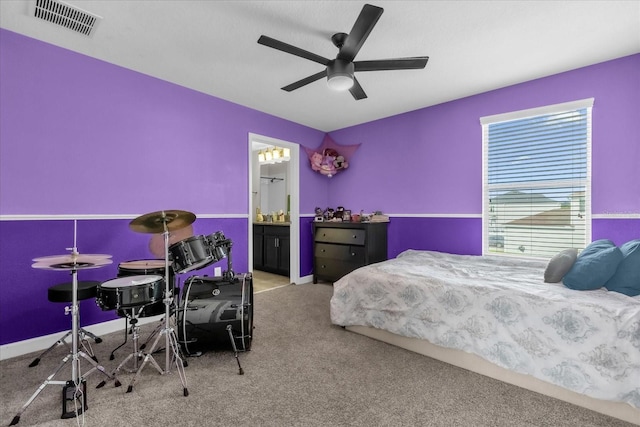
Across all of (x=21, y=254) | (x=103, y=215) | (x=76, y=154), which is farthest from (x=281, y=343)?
(x=76, y=154)

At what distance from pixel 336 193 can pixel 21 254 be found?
371 centimetres

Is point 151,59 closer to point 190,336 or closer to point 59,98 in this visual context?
point 59,98

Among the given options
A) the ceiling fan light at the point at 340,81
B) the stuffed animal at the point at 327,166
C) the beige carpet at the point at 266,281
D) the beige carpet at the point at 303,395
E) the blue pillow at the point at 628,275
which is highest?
the ceiling fan light at the point at 340,81

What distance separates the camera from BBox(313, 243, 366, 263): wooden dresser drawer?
160 inches

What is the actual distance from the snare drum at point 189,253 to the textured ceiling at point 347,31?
156 centimetres

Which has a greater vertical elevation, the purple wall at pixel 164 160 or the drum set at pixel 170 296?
the purple wall at pixel 164 160

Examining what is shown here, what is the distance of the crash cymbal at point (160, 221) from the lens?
2.00 m

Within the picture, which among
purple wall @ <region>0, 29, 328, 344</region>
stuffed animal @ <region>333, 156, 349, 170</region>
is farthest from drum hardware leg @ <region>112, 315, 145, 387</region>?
stuffed animal @ <region>333, 156, 349, 170</region>

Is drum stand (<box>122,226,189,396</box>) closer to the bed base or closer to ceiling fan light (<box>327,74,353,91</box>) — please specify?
the bed base

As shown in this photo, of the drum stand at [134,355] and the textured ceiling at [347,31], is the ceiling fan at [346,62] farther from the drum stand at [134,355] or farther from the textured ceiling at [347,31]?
the drum stand at [134,355]

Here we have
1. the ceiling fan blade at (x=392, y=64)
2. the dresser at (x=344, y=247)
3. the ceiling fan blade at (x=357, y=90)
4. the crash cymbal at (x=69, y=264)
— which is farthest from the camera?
the dresser at (x=344, y=247)

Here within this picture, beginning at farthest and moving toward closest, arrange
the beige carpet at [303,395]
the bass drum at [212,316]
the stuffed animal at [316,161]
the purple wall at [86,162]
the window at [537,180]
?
the stuffed animal at [316,161] → the window at [537,180] → the purple wall at [86,162] → the bass drum at [212,316] → the beige carpet at [303,395]

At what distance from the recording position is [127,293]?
1.81 m

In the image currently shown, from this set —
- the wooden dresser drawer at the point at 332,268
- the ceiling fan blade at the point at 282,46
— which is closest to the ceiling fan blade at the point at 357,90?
the ceiling fan blade at the point at 282,46
